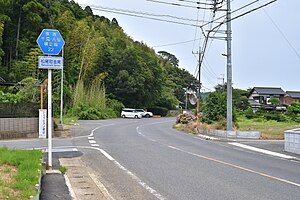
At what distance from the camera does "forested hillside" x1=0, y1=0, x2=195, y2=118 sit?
34.9 meters

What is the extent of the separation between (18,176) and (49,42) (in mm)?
3486

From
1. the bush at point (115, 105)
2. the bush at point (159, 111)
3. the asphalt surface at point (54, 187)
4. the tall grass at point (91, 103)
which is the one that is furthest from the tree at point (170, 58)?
the asphalt surface at point (54, 187)

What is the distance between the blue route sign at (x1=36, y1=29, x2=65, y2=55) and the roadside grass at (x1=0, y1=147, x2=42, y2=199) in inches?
106

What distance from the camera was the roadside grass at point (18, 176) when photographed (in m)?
5.77

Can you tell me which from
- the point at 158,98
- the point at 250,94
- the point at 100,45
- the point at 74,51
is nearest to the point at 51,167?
the point at 74,51

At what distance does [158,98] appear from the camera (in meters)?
70.8

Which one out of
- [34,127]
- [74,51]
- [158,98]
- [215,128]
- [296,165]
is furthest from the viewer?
[158,98]

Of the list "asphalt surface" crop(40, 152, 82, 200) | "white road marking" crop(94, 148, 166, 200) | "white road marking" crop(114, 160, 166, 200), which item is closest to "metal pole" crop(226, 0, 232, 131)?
"white road marking" crop(94, 148, 166, 200)

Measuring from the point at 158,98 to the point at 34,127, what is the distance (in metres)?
50.6

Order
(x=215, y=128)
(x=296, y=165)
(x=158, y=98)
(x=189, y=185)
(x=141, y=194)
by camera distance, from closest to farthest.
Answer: (x=141, y=194) < (x=189, y=185) < (x=296, y=165) < (x=215, y=128) < (x=158, y=98)

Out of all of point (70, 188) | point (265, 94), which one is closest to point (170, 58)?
point (265, 94)

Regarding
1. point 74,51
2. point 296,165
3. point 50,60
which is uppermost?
point 74,51

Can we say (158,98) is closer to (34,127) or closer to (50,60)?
(34,127)

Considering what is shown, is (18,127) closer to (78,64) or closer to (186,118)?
(186,118)
